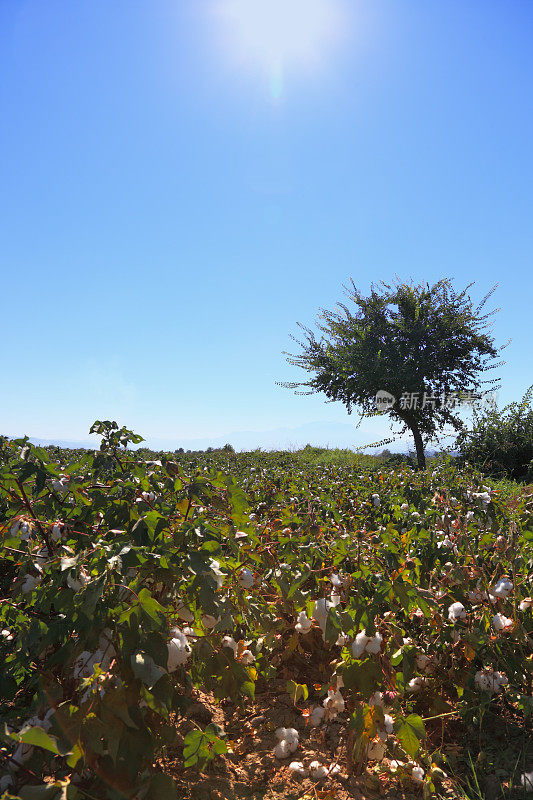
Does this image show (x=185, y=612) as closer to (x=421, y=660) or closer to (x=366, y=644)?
(x=366, y=644)

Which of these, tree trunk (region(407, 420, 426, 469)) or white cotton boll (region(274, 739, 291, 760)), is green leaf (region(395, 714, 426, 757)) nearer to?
white cotton boll (region(274, 739, 291, 760))

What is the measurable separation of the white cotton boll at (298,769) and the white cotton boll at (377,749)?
0.30 metres

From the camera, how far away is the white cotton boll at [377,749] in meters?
2.11

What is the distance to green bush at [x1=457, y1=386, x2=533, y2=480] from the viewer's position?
15.2 metres

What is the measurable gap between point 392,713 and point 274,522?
1513 millimetres

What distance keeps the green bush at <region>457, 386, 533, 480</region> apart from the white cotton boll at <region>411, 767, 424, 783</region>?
13643 millimetres

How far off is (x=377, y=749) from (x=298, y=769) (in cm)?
36

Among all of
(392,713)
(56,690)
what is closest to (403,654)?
(392,713)

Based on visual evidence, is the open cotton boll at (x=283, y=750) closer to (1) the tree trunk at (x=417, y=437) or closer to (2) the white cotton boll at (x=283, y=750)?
(2) the white cotton boll at (x=283, y=750)

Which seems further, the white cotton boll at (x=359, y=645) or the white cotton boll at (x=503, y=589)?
the white cotton boll at (x=503, y=589)

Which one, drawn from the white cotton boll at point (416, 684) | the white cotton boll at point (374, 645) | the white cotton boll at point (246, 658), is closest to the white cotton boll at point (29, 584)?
the white cotton boll at point (246, 658)

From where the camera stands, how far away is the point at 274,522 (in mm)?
3449

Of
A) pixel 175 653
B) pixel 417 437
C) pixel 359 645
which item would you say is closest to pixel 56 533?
pixel 175 653

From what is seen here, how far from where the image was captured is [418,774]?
6.81 ft
